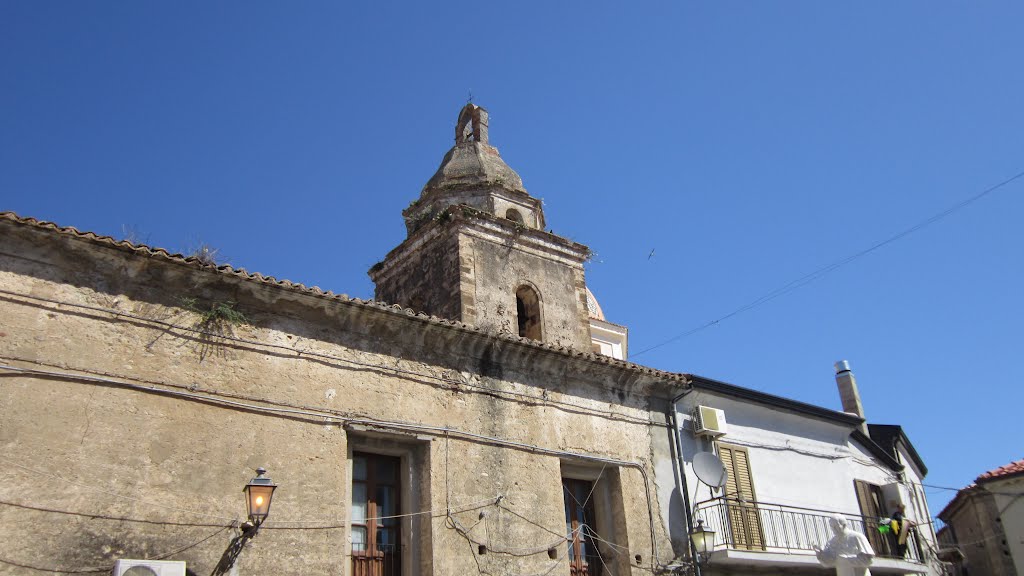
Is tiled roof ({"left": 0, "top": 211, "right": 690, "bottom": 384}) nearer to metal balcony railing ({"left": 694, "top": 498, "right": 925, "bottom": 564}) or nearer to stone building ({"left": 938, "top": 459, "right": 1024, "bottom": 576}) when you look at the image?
metal balcony railing ({"left": 694, "top": 498, "right": 925, "bottom": 564})

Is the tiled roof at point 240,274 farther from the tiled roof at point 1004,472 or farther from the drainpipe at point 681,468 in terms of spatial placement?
the tiled roof at point 1004,472

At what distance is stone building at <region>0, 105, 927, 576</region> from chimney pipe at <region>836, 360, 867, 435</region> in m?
6.93

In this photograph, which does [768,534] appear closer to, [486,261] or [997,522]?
[486,261]

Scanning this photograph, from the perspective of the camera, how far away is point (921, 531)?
2000 centimetres

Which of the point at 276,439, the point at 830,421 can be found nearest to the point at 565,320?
the point at 830,421

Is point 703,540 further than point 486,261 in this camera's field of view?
No

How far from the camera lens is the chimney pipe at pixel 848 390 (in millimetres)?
22500

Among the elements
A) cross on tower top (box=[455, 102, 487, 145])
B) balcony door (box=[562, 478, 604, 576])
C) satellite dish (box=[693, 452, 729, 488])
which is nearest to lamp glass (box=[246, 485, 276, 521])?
balcony door (box=[562, 478, 604, 576])

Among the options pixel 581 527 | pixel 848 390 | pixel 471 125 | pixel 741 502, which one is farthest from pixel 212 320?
pixel 848 390

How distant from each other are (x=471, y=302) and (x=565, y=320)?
242 cm

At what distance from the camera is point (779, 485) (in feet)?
53.8

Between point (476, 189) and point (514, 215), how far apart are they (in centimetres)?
105

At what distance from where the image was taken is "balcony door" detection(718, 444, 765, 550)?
1486 centimetres

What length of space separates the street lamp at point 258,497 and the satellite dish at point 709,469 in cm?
741
